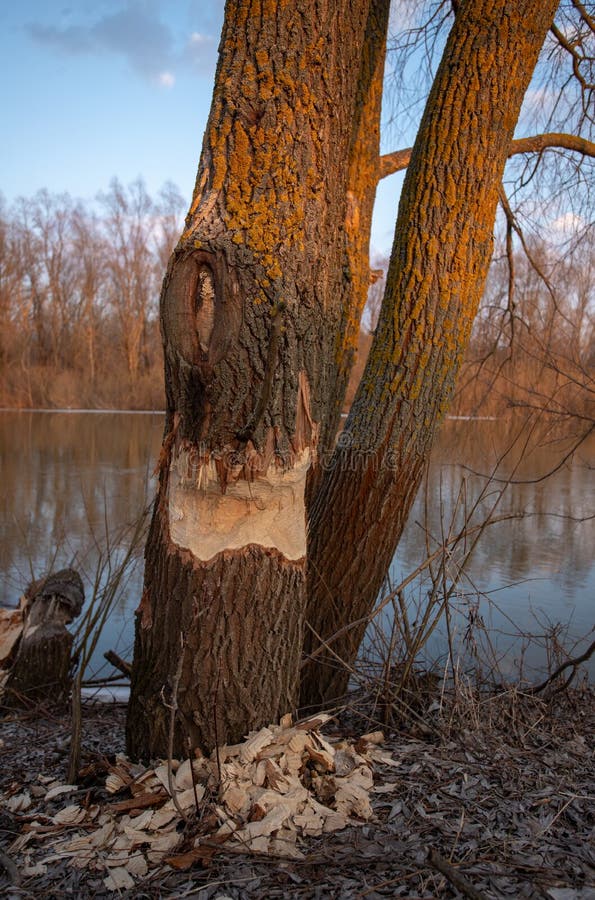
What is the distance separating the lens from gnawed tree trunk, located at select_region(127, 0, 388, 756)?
212cm

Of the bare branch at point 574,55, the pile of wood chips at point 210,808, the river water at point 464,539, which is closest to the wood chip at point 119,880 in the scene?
the pile of wood chips at point 210,808

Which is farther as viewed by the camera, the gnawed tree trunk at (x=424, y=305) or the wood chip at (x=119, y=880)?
the gnawed tree trunk at (x=424, y=305)

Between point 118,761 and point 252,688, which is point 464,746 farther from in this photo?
point 118,761

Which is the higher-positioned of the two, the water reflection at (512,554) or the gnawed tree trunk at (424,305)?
the gnawed tree trunk at (424,305)

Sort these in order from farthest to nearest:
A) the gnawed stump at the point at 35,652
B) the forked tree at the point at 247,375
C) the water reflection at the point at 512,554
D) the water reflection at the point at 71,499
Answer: the water reflection at the point at 71,499 → the water reflection at the point at 512,554 → the gnawed stump at the point at 35,652 → the forked tree at the point at 247,375

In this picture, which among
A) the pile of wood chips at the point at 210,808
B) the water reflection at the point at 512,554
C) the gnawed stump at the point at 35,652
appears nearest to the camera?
the pile of wood chips at the point at 210,808

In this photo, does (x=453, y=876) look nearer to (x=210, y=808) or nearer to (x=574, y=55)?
(x=210, y=808)

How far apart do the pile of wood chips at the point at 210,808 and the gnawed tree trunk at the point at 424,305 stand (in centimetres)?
60

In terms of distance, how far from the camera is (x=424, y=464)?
310 centimetres

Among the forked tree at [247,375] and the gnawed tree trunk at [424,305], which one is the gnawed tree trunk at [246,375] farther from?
the gnawed tree trunk at [424,305]

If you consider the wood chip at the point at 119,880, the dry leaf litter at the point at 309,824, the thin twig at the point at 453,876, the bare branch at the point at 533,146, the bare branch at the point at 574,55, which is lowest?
the wood chip at the point at 119,880

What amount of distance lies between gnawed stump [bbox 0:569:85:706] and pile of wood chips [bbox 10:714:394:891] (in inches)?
72.1

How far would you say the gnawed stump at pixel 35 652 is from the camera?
4.04 meters

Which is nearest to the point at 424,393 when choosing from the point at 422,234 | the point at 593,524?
the point at 422,234
